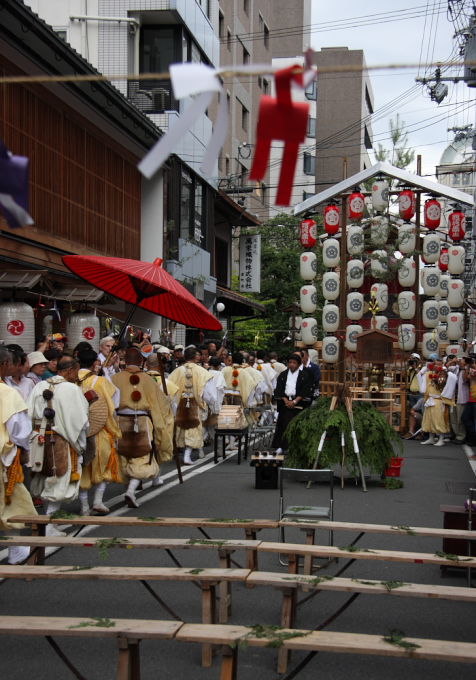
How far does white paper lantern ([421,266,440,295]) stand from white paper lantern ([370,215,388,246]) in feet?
6.88

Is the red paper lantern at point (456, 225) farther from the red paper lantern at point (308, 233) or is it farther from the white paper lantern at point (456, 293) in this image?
the red paper lantern at point (308, 233)

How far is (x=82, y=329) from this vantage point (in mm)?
15633

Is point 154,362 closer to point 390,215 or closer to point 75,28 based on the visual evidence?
point 75,28

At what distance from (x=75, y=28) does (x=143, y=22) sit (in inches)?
103

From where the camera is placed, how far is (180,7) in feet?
77.0

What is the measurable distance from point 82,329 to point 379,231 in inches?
491

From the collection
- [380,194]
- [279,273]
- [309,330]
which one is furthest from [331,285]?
[279,273]

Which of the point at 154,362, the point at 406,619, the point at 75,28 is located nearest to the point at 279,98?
the point at 406,619

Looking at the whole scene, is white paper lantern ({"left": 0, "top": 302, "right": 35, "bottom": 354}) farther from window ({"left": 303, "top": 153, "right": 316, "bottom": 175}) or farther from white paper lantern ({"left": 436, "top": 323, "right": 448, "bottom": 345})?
window ({"left": 303, "top": 153, "right": 316, "bottom": 175})

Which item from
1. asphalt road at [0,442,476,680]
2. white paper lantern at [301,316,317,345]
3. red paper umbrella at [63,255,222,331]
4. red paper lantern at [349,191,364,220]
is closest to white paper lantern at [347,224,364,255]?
red paper lantern at [349,191,364,220]

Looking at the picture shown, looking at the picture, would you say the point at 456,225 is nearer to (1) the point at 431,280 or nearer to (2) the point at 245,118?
(1) the point at 431,280

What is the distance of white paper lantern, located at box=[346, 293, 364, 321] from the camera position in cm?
2689

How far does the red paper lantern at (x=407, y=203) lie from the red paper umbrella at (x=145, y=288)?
651 inches

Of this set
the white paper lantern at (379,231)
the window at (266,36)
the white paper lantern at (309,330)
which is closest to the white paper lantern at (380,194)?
the white paper lantern at (379,231)
